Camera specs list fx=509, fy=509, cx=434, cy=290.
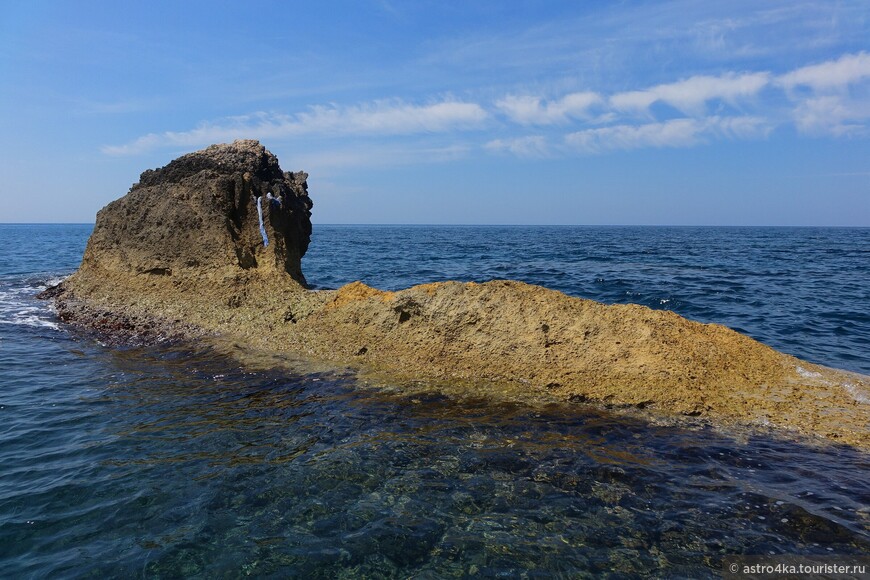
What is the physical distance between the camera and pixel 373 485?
5809mm

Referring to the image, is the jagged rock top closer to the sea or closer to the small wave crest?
the small wave crest

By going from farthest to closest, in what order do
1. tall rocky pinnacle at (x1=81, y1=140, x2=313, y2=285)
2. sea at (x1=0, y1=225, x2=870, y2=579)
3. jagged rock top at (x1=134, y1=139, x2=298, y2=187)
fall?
jagged rock top at (x1=134, y1=139, x2=298, y2=187) < tall rocky pinnacle at (x1=81, y1=140, x2=313, y2=285) < sea at (x1=0, y1=225, x2=870, y2=579)

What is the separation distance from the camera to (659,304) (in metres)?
17.8

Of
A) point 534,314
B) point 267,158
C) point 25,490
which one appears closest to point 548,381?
point 534,314

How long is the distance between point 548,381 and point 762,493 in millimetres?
3388

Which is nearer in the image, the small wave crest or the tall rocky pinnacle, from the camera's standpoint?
the tall rocky pinnacle

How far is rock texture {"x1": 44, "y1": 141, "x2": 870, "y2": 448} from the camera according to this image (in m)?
7.90

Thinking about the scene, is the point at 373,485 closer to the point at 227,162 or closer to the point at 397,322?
the point at 397,322

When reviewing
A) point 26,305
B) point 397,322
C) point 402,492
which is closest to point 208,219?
point 397,322

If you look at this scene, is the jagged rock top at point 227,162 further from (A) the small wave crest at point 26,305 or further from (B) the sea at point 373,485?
(B) the sea at point 373,485

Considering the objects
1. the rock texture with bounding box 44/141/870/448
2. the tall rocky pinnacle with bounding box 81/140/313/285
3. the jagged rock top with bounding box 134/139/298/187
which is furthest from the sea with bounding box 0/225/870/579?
the jagged rock top with bounding box 134/139/298/187

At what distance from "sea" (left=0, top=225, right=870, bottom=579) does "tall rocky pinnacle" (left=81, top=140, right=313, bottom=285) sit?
15.6 ft

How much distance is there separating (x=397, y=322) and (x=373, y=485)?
4.55 meters

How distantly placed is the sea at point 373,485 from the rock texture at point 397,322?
0.76 m
